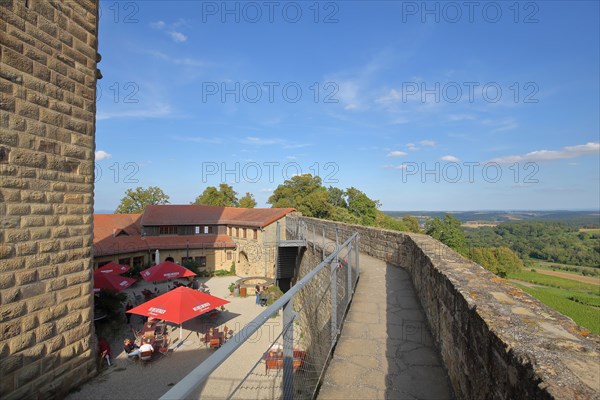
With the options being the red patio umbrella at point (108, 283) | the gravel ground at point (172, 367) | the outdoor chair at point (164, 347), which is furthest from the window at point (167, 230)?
the outdoor chair at point (164, 347)

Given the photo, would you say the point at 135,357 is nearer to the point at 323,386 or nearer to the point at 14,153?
the point at 14,153

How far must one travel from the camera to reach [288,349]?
79.6 inches

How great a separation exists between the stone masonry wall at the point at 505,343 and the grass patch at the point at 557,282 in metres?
56.9

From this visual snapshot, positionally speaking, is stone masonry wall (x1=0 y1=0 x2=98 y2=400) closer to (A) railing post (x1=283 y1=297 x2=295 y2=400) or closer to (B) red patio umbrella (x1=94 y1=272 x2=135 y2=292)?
(A) railing post (x1=283 y1=297 x2=295 y2=400)

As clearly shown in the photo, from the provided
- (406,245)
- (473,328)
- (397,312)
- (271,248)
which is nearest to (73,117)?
(397,312)

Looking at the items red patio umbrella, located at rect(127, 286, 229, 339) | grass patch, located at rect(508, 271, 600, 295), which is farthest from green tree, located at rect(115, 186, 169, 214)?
grass patch, located at rect(508, 271, 600, 295)

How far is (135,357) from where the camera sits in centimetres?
927

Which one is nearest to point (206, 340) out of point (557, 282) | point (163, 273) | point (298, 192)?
point (163, 273)

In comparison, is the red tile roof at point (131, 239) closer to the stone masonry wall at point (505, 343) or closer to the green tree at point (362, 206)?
the green tree at point (362, 206)

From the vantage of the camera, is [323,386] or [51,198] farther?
[51,198]

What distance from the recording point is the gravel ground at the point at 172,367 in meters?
7.11

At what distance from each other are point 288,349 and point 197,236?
25.9 meters

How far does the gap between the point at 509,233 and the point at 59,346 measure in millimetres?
114511

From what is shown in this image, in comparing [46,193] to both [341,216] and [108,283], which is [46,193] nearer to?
[108,283]
